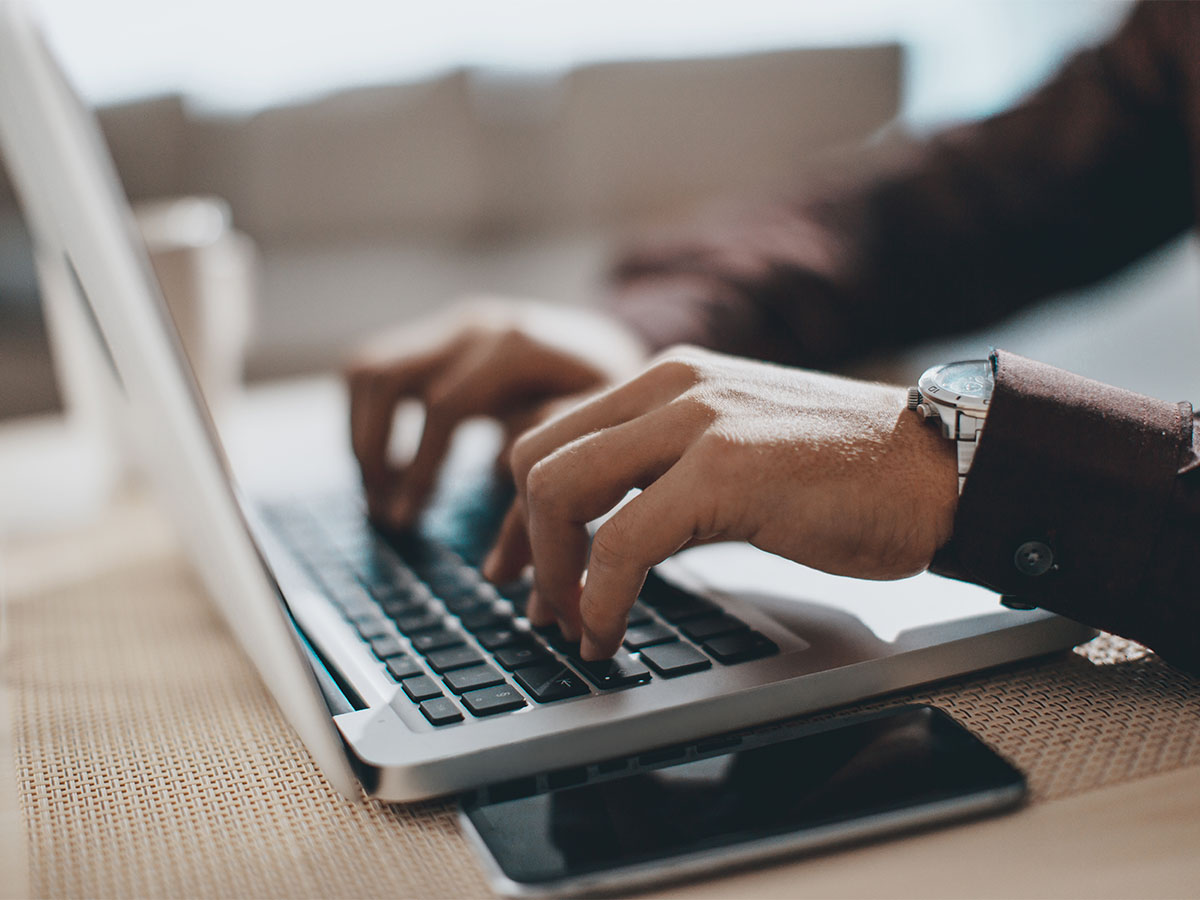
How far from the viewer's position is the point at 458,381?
24.7 inches

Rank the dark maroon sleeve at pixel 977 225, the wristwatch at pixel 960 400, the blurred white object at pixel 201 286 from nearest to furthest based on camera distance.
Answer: the wristwatch at pixel 960 400
the blurred white object at pixel 201 286
the dark maroon sleeve at pixel 977 225

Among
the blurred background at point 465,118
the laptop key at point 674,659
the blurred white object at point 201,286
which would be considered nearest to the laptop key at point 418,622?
→ the laptop key at point 674,659

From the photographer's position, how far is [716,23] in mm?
2545

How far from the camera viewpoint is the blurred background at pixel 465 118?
6.59 ft

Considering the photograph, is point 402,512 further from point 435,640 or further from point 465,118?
point 465,118

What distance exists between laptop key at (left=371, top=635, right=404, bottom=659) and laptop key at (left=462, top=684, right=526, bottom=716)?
0.06m

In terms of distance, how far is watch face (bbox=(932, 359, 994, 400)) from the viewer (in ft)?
1.26

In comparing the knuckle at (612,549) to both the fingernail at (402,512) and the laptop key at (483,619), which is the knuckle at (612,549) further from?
the fingernail at (402,512)

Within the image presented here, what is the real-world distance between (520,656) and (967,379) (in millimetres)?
206

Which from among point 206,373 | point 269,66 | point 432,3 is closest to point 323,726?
point 206,373

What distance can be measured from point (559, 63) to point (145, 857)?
219 cm

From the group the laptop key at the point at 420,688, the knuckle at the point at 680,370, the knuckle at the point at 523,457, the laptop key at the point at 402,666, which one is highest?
the knuckle at the point at 680,370

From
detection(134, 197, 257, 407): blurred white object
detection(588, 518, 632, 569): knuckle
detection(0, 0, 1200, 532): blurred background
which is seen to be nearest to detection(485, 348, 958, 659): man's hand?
detection(588, 518, 632, 569): knuckle

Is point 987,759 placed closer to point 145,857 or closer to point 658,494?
point 658,494
